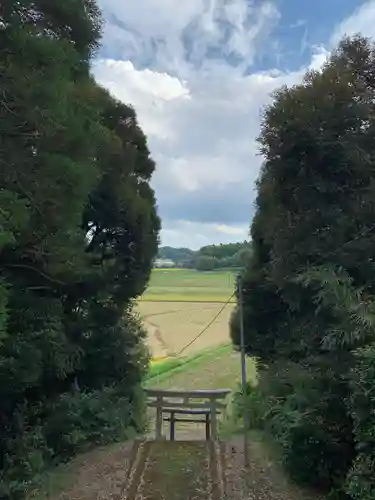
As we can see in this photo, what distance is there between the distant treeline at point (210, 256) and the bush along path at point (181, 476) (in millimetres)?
3668

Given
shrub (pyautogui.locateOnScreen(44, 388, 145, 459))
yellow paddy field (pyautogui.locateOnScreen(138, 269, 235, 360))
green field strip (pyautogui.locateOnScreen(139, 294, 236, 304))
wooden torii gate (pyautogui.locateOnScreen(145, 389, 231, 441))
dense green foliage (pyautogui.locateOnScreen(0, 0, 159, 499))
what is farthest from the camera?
green field strip (pyautogui.locateOnScreen(139, 294, 236, 304))

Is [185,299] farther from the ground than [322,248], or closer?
closer

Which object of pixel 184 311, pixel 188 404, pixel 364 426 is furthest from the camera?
pixel 184 311

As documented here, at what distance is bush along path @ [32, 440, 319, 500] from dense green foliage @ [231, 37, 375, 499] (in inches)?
17.3

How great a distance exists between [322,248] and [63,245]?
3122mm

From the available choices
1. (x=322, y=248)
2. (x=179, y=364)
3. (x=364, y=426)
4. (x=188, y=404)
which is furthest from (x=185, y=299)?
(x=364, y=426)

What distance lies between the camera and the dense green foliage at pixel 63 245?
15.1 feet

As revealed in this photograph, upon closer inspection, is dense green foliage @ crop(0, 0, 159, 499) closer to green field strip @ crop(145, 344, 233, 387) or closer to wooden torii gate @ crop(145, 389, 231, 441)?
wooden torii gate @ crop(145, 389, 231, 441)

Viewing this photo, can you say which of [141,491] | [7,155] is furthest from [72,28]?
[141,491]

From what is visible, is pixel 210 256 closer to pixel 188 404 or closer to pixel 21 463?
pixel 188 404

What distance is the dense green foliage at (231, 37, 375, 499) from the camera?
512 centimetres

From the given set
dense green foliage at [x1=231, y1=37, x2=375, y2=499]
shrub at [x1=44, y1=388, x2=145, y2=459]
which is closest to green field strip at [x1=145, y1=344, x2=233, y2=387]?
shrub at [x1=44, y1=388, x2=145, y2=459]

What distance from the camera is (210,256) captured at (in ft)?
35.9

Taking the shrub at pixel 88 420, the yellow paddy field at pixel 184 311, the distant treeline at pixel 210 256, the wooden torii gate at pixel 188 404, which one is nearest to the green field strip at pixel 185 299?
the yellow paddy field at pixel 184 311
